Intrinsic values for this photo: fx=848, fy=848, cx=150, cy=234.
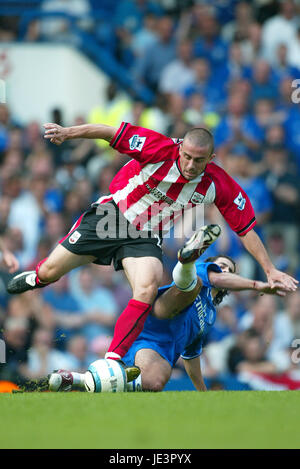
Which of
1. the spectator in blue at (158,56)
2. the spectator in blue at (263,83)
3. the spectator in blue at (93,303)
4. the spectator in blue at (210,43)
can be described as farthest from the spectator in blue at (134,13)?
the spectator in blue at (93,303)

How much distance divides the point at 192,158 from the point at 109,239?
99 centimetres

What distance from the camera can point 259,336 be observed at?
34.4 feet

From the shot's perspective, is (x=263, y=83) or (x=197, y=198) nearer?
(x=197, y=198)

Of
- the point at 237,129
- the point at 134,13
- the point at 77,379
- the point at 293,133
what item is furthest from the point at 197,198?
the point at 134,13

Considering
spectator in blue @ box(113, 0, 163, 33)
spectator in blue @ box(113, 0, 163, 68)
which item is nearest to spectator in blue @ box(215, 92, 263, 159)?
spectator in blue @ box(113, 0, 163, 68)

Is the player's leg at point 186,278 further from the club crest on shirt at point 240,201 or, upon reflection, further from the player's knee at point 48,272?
the player's knee at point 48,272

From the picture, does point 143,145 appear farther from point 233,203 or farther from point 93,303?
point 93,303

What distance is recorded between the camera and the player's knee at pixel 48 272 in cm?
710

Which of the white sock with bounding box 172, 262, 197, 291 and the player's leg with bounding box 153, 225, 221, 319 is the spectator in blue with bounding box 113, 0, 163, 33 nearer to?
the player's leg with bounding box 153, 225, 221, 319

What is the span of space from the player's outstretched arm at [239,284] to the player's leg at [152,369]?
81 centimetres

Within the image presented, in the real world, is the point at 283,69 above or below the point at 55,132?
above

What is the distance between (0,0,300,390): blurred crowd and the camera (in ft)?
34.6

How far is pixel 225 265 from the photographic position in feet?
24.6
